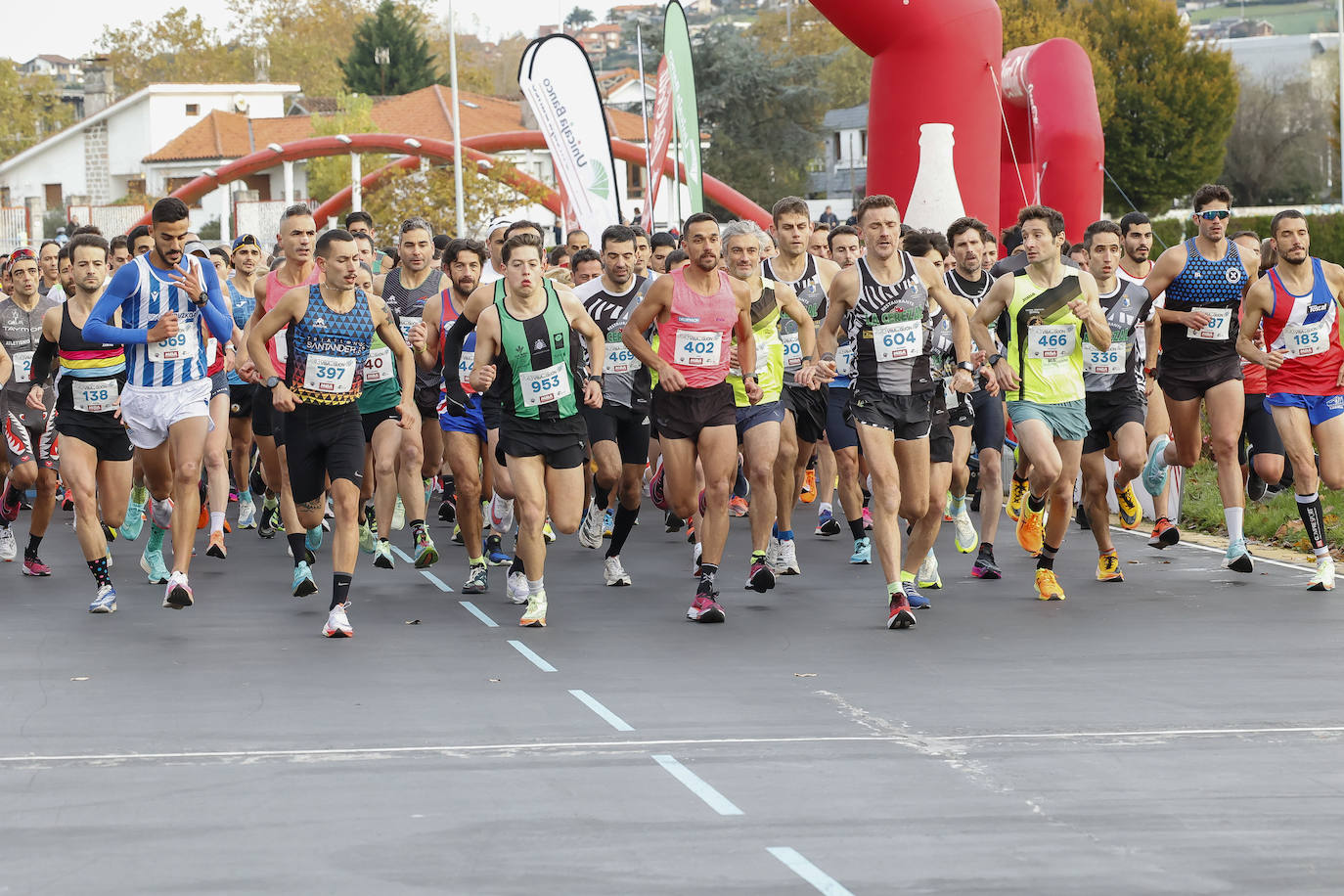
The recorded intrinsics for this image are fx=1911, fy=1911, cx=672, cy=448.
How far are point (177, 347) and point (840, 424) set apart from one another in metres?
4.03

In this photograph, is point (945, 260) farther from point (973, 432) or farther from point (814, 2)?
point (814, 2)

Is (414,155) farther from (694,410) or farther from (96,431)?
(694,410)

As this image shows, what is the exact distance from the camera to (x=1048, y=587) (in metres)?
10.5

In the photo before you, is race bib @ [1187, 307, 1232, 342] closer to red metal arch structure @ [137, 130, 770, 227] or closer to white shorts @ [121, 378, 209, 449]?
white shorts @ [121, 378, 209, 449]

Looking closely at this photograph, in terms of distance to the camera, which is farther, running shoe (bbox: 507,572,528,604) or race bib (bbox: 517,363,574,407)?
running shoe (bbox: 507,572,528,604)

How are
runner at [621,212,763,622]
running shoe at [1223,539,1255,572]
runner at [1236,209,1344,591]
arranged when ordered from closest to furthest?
runner at [621,212,763,622] → runner at [1236,209,1344,591] → running shoe at [1223,539,1255,572]

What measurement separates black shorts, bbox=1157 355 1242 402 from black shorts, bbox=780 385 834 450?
2.10 metres

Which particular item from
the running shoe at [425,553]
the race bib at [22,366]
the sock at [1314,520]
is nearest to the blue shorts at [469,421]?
the running shoe at [425,553]

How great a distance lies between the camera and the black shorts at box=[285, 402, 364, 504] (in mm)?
9633

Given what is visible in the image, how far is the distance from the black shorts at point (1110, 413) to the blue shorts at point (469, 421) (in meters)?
3.54

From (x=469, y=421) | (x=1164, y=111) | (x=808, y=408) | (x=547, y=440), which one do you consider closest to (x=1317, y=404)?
(x=808, y=408)

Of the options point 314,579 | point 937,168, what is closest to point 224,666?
point 314,579

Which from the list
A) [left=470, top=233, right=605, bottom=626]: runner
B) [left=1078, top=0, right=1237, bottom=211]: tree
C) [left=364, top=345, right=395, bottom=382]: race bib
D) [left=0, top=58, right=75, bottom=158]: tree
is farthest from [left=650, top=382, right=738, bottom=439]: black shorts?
[left=0, top=58, right=75, bottom=158]: tree

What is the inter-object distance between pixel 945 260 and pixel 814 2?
25.7 ft
